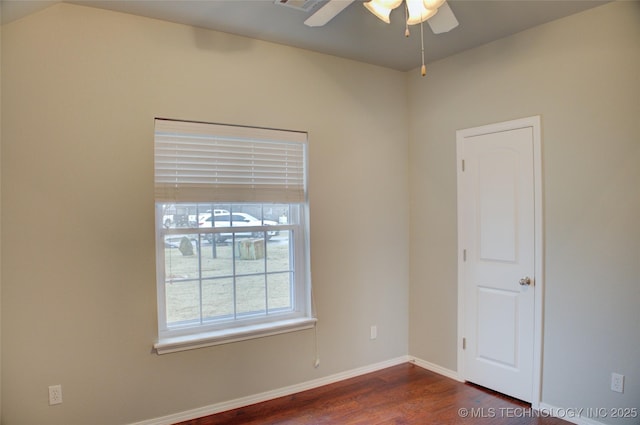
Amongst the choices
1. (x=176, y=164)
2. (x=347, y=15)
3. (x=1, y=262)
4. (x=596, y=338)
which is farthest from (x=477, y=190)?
(x=1, y=262)

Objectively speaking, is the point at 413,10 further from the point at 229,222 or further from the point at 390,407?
the point at 390,407

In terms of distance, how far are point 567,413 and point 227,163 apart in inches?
114

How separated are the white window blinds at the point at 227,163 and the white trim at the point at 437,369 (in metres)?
1.88

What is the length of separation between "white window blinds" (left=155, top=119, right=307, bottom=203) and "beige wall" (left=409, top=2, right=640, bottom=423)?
4.98ft

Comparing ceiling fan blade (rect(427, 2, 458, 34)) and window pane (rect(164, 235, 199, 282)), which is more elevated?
ceiling fan blade (rect(427, 2, 458, 34))

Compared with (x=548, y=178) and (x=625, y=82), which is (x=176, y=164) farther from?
(x=625, y=82)

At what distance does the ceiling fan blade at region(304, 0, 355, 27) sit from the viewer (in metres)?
1.89

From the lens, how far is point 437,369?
138 inches

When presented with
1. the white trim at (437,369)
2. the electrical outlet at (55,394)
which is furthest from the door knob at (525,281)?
the electrical outlet at (55,394)

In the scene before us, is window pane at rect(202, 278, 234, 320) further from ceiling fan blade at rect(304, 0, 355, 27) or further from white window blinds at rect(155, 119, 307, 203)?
ceiling fan blade at rect(304, 0, 355, 27)

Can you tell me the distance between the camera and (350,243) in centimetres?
342

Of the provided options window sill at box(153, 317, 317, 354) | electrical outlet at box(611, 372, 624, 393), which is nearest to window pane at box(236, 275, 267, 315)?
window sill at box(153, 317, 317, 354)

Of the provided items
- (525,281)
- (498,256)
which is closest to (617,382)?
(525,281)

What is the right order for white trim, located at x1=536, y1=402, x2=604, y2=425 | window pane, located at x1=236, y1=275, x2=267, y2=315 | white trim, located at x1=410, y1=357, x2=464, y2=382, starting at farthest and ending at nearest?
white trim, located at x1=410, y1=357, x2=464, y2=382 < window pane, located at x1=236, y1=275, x2=267, y2=315 < white trim, located at x1=536, y1=402, x2=604, y2=425
